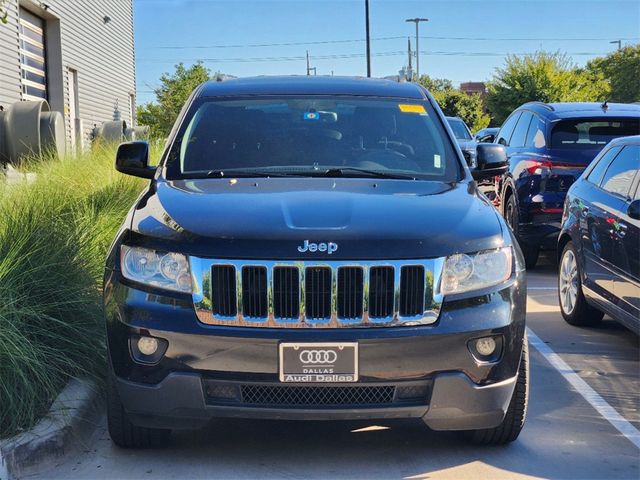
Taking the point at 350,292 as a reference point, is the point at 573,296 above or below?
below

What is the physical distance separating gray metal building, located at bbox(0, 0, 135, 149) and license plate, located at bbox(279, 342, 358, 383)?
11289 mm

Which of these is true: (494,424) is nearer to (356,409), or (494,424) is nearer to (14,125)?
(356,409)

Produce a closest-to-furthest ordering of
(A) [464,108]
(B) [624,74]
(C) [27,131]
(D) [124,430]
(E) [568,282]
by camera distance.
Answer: (D) [124,430] < (E) [568,282] < (C) [27,131] < (A) [464,108] < (B) [624,74]

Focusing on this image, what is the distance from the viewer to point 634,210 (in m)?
5.44

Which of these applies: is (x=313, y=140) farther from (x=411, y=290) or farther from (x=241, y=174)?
(x=411, y=290)

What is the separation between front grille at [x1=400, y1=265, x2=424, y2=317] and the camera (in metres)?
3.52

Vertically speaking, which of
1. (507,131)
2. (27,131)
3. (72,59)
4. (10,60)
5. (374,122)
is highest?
(72,59)

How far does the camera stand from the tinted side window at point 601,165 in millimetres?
6570

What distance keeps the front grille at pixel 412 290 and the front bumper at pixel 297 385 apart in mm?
84

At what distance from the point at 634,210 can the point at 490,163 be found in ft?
3.49

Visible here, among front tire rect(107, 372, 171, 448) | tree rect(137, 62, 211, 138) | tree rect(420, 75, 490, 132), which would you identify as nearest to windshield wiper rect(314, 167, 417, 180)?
front tire rect(107, 372, 171, 448)

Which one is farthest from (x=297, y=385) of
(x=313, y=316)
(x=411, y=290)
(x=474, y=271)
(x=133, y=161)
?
(x=133, y=161)

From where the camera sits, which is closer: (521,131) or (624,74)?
(521,131)

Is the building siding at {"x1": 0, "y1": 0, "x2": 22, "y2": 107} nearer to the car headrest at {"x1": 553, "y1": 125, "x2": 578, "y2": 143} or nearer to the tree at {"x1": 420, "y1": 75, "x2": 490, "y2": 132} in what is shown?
the car headrest at {"x1": 553, "y1": 125, "x2": 578, "y2": 143}
